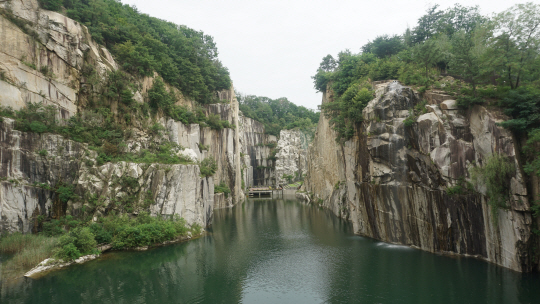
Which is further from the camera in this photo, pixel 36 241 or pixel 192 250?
pixel 192 250

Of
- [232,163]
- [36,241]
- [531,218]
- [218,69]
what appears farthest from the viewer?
[218,69]

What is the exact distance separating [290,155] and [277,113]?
18182 millimetres

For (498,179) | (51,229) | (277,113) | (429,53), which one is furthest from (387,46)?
(277,113)

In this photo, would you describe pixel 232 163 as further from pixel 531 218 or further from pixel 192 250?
pixel 531 218

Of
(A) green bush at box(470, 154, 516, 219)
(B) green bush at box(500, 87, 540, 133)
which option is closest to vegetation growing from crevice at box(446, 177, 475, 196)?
(A) green bush at box(470, 154, 516, 219)

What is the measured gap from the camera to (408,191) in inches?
688

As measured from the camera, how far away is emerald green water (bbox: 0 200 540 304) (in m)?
11.9

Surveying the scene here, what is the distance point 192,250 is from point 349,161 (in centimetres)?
1370

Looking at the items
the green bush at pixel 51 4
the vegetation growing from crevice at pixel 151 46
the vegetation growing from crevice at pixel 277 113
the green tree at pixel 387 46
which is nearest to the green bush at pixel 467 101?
the green tree at pixel 387 46

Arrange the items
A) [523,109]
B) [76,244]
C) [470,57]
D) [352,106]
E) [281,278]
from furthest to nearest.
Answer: [352,106] < [76,244] < [470,57] < [281,278] < [523,109]

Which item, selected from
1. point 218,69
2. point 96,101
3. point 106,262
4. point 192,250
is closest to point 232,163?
point 218,69

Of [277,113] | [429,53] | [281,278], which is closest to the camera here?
[281,278]

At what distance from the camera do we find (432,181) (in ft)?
53.4

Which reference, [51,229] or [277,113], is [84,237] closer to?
[51,229]
